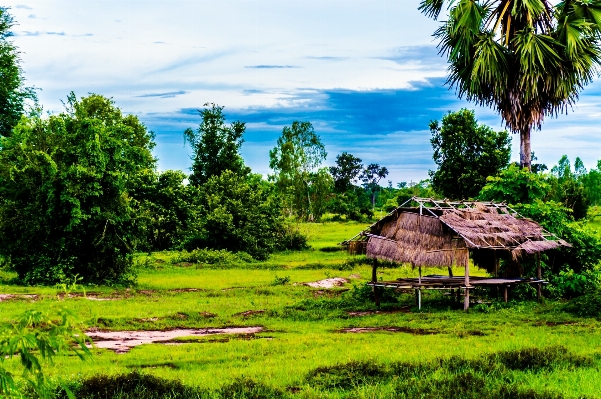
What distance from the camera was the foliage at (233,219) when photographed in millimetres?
43500

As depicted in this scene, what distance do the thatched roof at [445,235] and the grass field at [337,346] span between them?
1803mm

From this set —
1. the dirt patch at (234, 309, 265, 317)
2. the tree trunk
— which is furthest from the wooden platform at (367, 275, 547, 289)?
the tree trunk

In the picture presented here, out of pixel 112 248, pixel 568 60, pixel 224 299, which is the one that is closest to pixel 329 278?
pixel 224 299

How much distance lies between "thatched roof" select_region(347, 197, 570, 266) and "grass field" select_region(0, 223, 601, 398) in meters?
1.80

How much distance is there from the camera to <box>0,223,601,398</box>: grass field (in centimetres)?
1003

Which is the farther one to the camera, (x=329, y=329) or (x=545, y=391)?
(x=329, y=329)

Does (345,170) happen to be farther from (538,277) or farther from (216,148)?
(538,277)

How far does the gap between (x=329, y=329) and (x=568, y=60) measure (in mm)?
13290

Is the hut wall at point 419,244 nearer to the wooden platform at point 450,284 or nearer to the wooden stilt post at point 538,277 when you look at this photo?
the wooden platform at point 450,284

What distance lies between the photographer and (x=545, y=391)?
944cm

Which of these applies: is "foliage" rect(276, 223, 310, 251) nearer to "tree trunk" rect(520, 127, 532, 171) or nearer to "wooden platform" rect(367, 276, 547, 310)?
"wooden platform" rect(367, 276, 547, 310)

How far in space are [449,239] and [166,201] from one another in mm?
28310

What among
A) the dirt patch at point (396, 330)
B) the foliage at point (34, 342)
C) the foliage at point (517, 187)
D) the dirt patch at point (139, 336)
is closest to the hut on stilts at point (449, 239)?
the foliage at point (517, 187)

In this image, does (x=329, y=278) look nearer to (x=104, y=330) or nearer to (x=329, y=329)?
(x=329, y=329)
